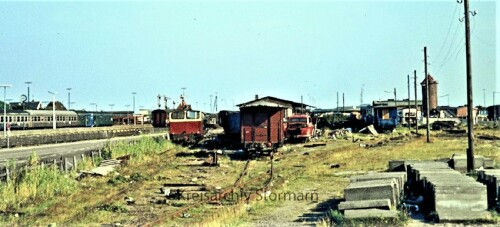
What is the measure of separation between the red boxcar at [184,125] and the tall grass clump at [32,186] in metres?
21.6

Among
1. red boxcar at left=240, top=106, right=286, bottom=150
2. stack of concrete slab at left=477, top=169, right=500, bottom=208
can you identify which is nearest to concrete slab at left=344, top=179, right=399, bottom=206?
stack of concrete slab at left=477, top=169, right=500, bottom=208

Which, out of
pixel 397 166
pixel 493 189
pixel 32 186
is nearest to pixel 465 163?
pixel 397 166

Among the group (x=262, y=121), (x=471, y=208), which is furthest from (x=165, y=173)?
(x=471, y=208)

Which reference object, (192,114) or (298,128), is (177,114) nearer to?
(192,114)

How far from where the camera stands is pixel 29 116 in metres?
62.8

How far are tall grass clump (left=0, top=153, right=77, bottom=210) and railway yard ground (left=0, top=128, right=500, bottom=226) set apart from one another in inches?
1.1

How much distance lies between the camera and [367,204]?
1065cm

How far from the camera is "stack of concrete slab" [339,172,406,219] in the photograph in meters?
10.2

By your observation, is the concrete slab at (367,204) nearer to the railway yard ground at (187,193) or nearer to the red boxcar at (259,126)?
the railway yard ground at (187,193)

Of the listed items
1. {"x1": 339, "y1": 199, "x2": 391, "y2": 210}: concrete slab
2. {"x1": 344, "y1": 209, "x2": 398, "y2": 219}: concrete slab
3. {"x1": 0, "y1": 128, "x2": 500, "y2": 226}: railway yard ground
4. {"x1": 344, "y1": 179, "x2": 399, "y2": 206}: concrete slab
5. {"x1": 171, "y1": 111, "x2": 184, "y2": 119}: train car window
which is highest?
{"x1": 171, "y1": 111, "x2": 184, "y2": 119}: train car window

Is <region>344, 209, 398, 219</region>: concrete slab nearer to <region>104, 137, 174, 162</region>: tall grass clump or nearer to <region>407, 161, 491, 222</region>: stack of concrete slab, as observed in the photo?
<region>407, 161, 491, 222</region>: stack of concrete slab

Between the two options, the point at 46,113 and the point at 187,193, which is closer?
the point at 187,193

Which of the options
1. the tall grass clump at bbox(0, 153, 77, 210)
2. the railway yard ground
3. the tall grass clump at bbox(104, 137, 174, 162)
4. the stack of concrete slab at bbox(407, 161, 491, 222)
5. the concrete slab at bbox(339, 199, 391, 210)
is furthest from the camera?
the tall grass clump at bbox(104, 137, 174, 162)

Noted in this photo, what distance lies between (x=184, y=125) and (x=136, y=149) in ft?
36.8
